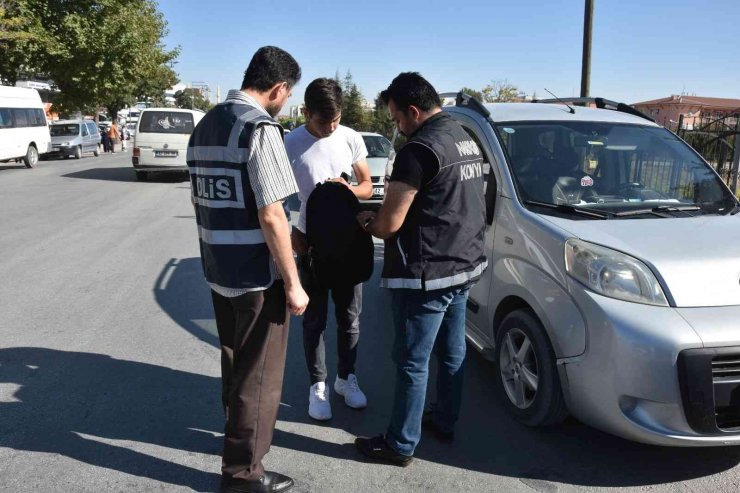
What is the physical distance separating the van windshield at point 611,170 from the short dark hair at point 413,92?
103cm

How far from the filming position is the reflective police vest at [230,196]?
2512mm

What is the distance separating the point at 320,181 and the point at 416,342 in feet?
3.90

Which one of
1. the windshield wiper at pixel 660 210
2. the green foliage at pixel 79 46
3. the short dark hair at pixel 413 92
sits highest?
the green foliage at pixel 79 46

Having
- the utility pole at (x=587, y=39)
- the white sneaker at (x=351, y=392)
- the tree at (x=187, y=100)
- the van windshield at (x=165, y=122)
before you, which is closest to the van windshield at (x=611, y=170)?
the white sneaker at (x=351, y=392)

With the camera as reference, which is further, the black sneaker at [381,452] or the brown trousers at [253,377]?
the black sneaker at [381,452]

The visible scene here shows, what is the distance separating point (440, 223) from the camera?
2.80 meters

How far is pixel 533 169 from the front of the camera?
3797 millimetres

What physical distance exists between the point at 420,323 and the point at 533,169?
1489 mm

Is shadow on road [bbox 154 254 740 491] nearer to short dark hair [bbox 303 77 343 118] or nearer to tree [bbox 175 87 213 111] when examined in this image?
short dark hair [bbox 303 77 343 118]

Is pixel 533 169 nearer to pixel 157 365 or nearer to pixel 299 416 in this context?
pixel 299 416

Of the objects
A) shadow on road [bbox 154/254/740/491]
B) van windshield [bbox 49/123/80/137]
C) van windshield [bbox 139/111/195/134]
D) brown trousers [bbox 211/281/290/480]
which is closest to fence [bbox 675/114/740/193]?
shadow on road [bbox 154/254/740/491]

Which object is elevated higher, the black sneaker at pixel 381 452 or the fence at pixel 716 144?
the fence at pixel 716 144

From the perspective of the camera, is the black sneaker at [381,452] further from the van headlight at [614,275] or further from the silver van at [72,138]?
the silver van at [72,138]

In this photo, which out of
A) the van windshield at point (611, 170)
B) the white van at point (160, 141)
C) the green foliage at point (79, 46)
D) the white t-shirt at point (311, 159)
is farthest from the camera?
the green foliage at point (79, 46)
